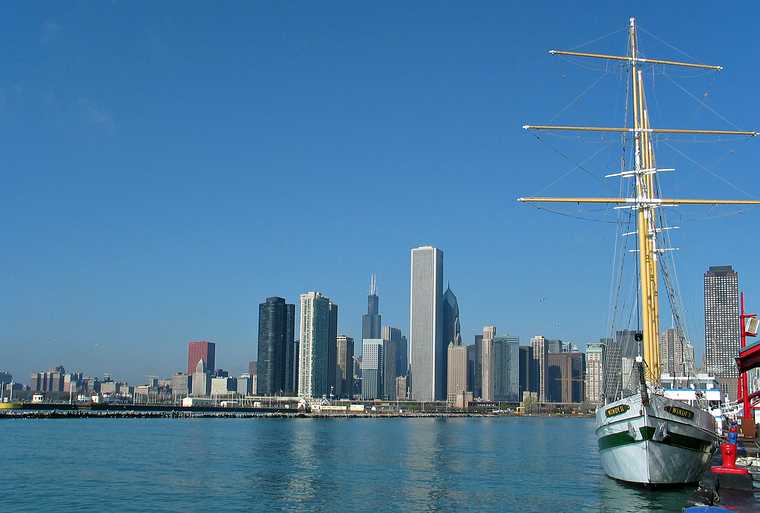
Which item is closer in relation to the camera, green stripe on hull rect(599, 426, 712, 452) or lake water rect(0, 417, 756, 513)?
green stripe on hull rect(599, 426, 712, 452)

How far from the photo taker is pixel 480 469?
74188 mm

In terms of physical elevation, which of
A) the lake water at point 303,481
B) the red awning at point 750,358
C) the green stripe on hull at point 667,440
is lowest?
the lake water at point 303,481

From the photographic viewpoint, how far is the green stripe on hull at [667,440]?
46312mm

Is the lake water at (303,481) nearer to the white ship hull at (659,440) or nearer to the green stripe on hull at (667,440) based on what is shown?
the white ship hull at (659,440)

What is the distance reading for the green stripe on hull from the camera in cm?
4631

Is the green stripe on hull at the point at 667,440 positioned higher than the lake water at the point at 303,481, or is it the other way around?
the green stripe on hull at the point at 667,440

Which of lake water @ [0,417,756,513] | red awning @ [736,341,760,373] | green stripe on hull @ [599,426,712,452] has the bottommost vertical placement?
lake water @ [0,417,756,513]

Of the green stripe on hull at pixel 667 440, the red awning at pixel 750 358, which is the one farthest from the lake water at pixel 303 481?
the red awning at pixel 750 358

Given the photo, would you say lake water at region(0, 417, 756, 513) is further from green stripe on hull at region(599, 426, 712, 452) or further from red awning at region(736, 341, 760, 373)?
red awning at region(736, 341, 760, 373)

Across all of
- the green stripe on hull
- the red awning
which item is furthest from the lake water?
the red awning

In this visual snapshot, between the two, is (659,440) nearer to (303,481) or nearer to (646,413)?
(646,413)

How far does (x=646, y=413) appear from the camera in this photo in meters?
46.1

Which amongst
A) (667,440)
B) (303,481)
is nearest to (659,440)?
(667,440)

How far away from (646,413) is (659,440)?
1777 millimetres
